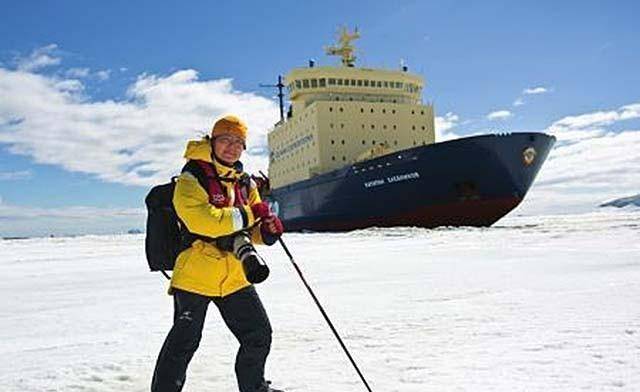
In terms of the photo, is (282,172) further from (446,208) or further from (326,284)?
(326,284)

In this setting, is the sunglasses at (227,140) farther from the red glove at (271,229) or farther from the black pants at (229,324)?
the black pants at (229,324)

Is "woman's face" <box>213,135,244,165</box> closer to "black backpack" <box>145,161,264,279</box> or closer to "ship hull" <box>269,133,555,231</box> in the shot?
"black backpack" <box>145,161,264,279</box>

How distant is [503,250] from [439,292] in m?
5.08

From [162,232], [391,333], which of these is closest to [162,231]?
[162,232]

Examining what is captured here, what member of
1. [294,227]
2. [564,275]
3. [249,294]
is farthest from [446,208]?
[249,294]

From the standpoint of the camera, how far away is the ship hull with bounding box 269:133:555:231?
20.1 m

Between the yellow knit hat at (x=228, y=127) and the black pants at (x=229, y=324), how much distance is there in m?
0.73

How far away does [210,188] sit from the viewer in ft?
7.45

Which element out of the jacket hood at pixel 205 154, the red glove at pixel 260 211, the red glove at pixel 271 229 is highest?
the jacket hood at pixel 205 154

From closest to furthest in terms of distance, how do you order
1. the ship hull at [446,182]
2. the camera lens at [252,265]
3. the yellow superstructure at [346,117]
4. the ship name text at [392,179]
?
the camera lens at [252,265] → the ship hull at [446,182] → the ship name text at [392,179] → the yellow superstructure at [346,117]

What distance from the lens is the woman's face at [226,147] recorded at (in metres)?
2.32

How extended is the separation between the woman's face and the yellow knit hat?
2 cm

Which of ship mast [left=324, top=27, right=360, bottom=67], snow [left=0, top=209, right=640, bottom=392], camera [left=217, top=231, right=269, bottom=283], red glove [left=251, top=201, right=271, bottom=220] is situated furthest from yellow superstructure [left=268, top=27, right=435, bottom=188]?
camera [left=217, top=231, right=269, bottom=283]

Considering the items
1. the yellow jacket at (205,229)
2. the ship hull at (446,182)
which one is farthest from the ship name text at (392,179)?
the yellow jacket at (205,229)
